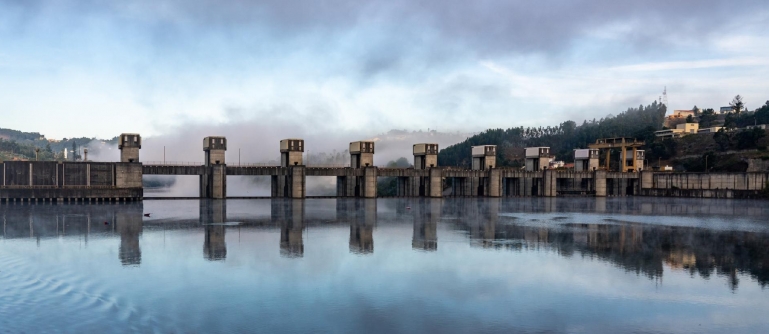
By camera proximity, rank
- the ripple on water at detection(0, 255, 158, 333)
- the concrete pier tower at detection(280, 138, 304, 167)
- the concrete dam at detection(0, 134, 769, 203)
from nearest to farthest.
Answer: the ripple on water at detection(0, 255, 158, 333), the concrete dam at detection(0, 134, 769, 203), the concrete pier tower at detection(280, 138, 304, 167)

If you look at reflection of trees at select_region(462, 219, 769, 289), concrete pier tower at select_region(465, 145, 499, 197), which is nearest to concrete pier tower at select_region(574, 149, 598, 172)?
concrete pier tower at select_region(465, 145, 499, 197)

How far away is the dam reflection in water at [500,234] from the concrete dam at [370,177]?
→ 17.6 metres

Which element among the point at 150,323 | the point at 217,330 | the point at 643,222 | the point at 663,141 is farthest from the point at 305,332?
the point at 663,141

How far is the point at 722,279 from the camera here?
28.8m

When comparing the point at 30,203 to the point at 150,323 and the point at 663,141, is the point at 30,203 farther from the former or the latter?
the point at 663,141

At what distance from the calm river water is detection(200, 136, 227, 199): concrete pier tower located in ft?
153

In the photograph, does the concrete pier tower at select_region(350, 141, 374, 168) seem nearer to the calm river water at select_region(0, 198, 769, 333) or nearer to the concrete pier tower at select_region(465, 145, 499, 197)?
the concrete pier tower at select_region(465, 145, 499, 197)

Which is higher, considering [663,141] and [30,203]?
[663,141]

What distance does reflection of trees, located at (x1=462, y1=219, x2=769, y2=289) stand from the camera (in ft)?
106

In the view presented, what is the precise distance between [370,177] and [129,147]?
39.8 meters

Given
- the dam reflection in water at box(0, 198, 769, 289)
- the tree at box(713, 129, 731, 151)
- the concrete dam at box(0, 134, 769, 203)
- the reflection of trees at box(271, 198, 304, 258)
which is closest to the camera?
the dam reflection in water at box(0, 198, 769, 289)

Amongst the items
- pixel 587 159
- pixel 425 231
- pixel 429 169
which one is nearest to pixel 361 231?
pixel 425 231

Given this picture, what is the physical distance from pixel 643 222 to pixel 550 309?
42559 mm

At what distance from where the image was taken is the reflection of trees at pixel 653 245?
32188 mm
